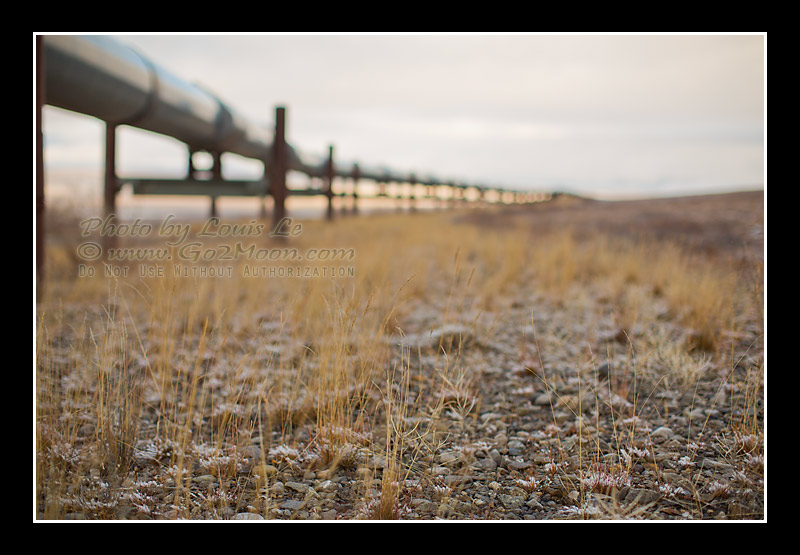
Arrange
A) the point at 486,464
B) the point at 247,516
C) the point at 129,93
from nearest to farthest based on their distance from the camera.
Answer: the point at 247,516 → the point at 486,464 → the point at 129,93

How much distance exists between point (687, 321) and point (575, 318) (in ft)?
3.00

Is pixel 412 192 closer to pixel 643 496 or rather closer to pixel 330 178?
pixel 330 178

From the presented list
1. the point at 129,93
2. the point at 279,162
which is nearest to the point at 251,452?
the point at 129,93

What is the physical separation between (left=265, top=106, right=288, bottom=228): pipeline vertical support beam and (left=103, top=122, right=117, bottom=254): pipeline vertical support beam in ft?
7.59

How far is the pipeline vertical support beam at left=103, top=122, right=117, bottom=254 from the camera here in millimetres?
7062

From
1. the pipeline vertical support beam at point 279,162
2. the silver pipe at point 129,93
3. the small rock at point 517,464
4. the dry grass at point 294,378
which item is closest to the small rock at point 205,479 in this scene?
the dry grass at point 294,378

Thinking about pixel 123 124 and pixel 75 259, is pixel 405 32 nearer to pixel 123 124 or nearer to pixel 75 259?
pixel 123 124

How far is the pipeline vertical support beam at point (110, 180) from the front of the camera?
23.2 feet

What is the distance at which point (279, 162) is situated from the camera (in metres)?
8.80

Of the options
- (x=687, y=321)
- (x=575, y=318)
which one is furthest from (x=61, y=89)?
(x=687, y=321)

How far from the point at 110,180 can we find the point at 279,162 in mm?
2561

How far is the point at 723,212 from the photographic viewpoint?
1220 centimetres

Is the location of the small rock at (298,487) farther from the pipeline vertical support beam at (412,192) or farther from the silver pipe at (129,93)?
the pipeline vertical support beam at (412,192)

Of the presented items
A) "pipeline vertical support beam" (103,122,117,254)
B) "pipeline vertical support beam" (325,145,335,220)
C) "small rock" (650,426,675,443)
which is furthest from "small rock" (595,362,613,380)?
"pipeline vertical support beam" (325,145,335,220)
